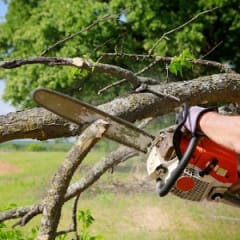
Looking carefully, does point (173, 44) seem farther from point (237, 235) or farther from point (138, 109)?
point (138, 109)

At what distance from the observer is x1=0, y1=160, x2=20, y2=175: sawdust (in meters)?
12.6

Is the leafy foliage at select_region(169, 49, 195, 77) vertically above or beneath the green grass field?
above

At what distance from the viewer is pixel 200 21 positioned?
10562mm

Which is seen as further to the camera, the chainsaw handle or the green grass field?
the green grass field

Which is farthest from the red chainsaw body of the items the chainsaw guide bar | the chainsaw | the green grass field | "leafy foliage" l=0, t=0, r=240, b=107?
"leafy foliage" l=0, t=0, r=240, b=107

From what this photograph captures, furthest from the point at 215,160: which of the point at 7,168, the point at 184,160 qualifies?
the point at 7,168

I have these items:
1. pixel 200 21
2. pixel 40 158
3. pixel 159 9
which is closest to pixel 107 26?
pixel 159 9

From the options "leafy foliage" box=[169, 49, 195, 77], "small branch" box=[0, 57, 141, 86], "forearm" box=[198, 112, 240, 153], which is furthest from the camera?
"leafy foliage" box=[169, 49, 195, 77]

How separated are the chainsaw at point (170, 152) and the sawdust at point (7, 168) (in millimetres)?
11499

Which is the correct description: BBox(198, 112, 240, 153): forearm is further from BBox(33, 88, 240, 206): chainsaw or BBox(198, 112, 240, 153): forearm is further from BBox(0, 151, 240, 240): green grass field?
BBox(0, 151, 240, 240): green grass field

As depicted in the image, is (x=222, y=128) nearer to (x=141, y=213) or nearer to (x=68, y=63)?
(x=68, y=63)

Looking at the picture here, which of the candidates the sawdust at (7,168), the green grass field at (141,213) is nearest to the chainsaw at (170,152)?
the green grass field at (141,213)

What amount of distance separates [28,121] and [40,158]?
12175 mm

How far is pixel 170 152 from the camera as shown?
1.35 meters
